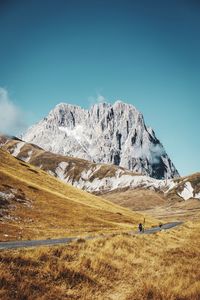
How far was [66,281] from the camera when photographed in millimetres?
14609

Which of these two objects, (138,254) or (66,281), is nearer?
(66,281)

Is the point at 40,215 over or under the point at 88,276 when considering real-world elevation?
under

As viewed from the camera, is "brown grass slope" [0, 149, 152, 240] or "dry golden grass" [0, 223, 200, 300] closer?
"dry golden grass" [0, 223, 200, 300]

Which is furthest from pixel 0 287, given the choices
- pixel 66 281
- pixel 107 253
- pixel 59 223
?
pixel 59 223

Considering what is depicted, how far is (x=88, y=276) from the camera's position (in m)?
15.7

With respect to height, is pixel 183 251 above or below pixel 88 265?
above

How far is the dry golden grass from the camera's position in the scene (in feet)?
42.5

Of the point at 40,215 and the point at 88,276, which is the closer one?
the point at 88,276

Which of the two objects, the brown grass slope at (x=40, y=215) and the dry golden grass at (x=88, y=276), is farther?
the brown grass slope at (x=40, y=215)

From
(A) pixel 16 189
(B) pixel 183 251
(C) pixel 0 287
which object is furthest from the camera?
(A) pixel 16 189

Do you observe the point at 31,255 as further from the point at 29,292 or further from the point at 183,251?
the point at 183,251

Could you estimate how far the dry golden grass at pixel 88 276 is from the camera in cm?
1295

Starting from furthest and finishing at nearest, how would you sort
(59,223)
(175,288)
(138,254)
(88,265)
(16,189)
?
(16,189) → (59,223) → (138,254) → (88,265) → (175,288)

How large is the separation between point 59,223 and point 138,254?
150 feet
